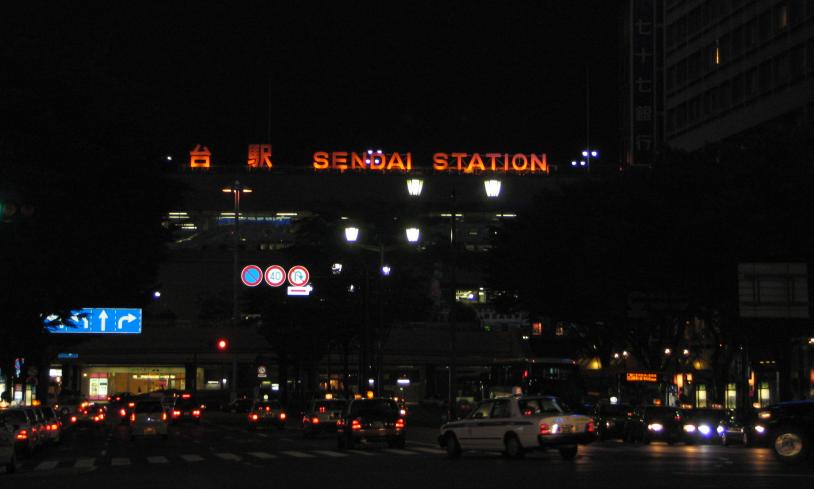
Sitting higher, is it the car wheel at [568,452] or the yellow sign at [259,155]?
the yellow sign at [259,155]

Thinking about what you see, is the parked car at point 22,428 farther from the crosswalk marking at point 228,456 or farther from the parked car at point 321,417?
the parked car at point 321,417

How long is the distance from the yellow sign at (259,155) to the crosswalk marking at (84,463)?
92.8m

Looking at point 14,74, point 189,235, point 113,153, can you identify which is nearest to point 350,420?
point 113,153

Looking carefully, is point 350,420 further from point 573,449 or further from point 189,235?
point 189,235

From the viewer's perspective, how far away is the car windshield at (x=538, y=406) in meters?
28.9

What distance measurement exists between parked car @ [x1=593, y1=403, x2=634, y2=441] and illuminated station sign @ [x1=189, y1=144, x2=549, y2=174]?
247ft

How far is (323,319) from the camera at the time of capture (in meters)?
78.4

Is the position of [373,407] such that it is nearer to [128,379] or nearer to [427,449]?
[427,449]

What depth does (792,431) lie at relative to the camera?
2820cm

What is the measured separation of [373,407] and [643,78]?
82469 mm

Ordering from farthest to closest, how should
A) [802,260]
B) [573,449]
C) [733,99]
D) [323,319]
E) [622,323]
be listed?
[323,319] < [733,99] < [622,323] < [802,260] < [573,449]

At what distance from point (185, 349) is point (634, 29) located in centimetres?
5054

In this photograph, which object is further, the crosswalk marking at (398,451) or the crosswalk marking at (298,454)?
the crosswalk marking at (398,451)

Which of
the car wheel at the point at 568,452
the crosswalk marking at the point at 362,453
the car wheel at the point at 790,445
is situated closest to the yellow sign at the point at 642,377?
the crosswalk marking at the point at 362,453
